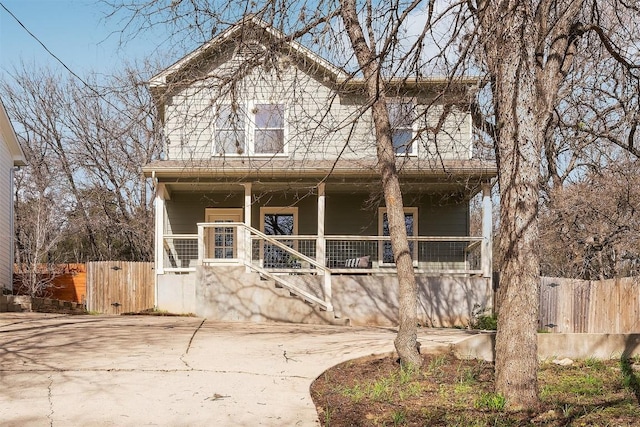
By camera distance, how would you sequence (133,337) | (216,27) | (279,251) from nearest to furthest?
(216,27)
(133,337)
(279,251)

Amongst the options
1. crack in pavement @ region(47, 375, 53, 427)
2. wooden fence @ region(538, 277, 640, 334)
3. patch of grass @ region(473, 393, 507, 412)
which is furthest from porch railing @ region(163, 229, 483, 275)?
patch of grass @ region(473, 393, 507, 412)

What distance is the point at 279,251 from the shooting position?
628 inches

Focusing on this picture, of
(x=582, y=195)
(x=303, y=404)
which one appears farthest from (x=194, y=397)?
(x=582, y=195)

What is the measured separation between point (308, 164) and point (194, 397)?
960 centimetres

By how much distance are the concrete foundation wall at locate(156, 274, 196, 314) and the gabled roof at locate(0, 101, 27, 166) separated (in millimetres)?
6483

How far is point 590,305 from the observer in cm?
1348

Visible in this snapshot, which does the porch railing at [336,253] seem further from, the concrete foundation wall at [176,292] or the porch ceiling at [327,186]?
the porch ceiling at [327,186]

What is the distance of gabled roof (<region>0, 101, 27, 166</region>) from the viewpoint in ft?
55.0

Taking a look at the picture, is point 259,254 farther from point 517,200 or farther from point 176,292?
point 517,200

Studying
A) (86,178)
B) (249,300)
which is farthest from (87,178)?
(249,300)

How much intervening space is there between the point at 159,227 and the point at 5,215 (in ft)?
19.6

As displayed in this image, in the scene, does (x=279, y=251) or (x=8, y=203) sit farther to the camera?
(x=8, y=203)

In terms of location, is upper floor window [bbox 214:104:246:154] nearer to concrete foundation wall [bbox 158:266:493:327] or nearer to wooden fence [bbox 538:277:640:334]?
concrete foundation wall [bbox 158:266:493:327]

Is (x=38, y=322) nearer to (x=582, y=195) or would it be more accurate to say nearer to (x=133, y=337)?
(x=133, y=337)
